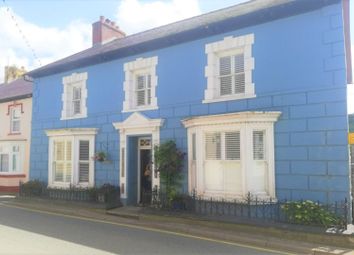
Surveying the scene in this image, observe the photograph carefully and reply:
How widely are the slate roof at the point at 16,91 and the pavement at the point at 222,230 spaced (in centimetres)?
917

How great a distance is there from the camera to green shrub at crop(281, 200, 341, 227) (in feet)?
31.0

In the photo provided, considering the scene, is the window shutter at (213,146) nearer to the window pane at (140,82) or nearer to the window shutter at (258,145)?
the window shutter at (258,145)

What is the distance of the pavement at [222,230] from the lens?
28.1 ft

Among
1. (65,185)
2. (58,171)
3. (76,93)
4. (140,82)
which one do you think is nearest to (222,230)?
(140,82)

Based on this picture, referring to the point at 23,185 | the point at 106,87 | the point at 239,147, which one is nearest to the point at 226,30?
the point at 239,147

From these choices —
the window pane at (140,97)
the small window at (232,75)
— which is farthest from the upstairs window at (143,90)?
the small window at (232,75)

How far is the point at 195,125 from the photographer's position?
12.3 m

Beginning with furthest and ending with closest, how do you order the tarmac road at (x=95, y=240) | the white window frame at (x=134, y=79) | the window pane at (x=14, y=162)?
the window pane at (x=14, y=162) → the white window frame at (x=134, y=79) → the tarmac road at (x=95, y=240)

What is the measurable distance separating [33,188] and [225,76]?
10424mm

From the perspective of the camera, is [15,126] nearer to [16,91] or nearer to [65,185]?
[16,91]

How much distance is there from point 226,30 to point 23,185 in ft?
38.7

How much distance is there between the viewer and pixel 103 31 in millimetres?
21047

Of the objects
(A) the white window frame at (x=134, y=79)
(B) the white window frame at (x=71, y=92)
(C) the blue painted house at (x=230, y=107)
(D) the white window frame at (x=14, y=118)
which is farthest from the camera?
(D) the white window frame at (x=14, y=118)

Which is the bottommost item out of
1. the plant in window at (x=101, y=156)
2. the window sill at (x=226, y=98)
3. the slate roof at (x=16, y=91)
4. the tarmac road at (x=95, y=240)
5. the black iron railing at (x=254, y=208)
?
the tarmac road at (x=95, y=240)
